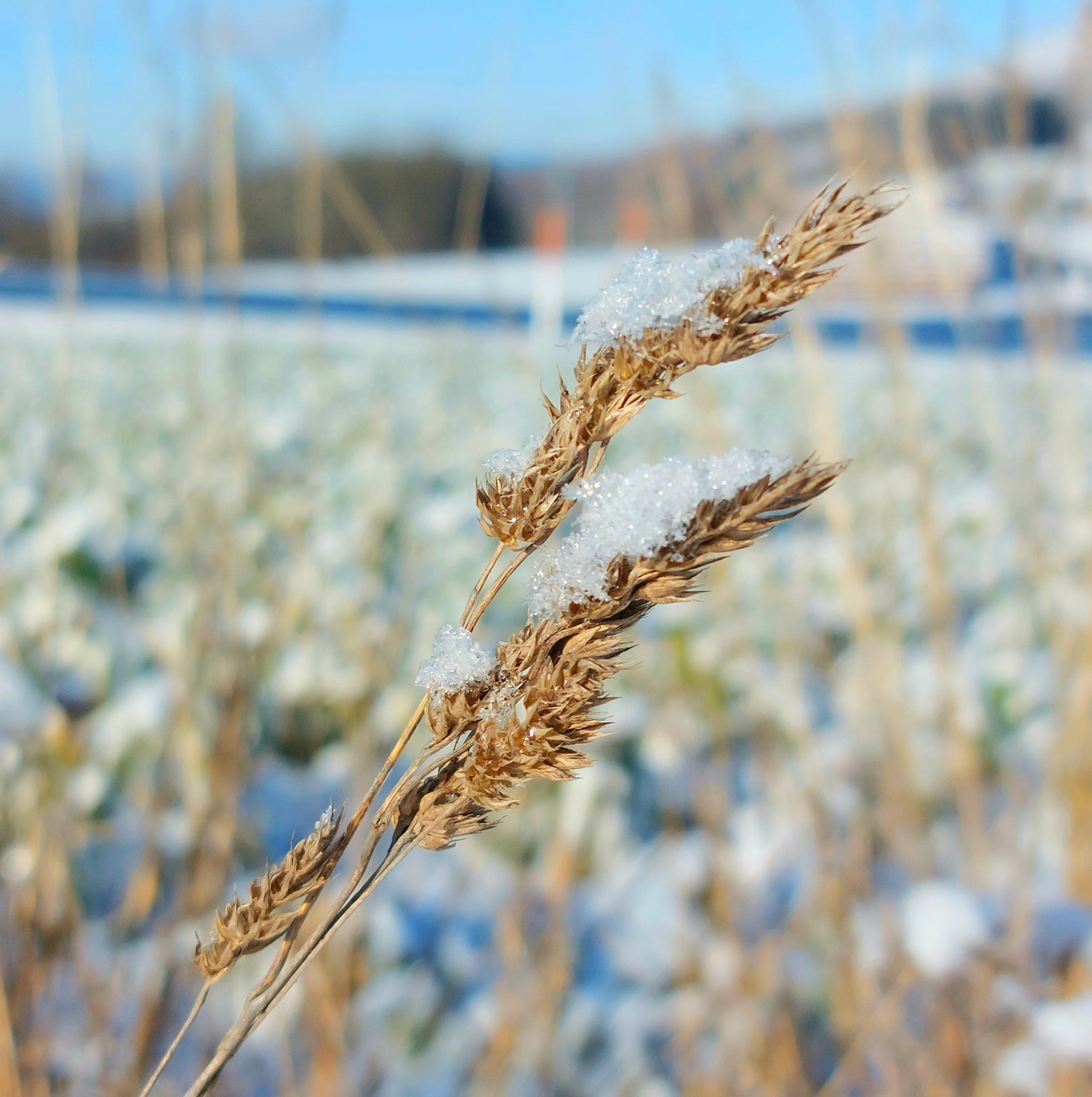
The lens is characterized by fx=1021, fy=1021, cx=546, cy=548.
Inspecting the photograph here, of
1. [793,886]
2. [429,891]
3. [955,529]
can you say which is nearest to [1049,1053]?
[793,886]

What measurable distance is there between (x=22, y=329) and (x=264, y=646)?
6194 mm

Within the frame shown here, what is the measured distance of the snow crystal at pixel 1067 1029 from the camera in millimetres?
1113

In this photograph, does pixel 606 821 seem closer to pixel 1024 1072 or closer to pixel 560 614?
pixel 1024 1072

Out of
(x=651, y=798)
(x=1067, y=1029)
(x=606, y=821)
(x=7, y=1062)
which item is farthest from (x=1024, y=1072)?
(x=7, y=1062)

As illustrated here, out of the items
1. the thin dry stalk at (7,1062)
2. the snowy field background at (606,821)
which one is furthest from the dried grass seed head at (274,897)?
the thin dry stalk at (7,1062)

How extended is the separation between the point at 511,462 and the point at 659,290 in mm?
77

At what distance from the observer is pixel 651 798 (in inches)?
79.4

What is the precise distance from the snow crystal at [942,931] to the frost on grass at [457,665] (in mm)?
1090

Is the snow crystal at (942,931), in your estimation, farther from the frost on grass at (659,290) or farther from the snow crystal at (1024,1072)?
the frost on grass at (659,290)

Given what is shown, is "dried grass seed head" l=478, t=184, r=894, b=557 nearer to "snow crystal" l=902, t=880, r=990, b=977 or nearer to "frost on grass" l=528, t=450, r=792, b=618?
"frost on grass" l=528, t=450, r=792, b=618

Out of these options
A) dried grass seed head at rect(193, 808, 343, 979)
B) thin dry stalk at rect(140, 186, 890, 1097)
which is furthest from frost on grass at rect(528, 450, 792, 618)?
dried grass seed head at rect(193, 808, 343, 979)

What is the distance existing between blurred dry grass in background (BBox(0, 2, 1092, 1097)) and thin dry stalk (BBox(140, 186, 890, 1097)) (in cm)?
75

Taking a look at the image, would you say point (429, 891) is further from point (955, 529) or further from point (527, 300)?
point (527, 300)

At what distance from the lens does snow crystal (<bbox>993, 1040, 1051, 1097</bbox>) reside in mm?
1174
